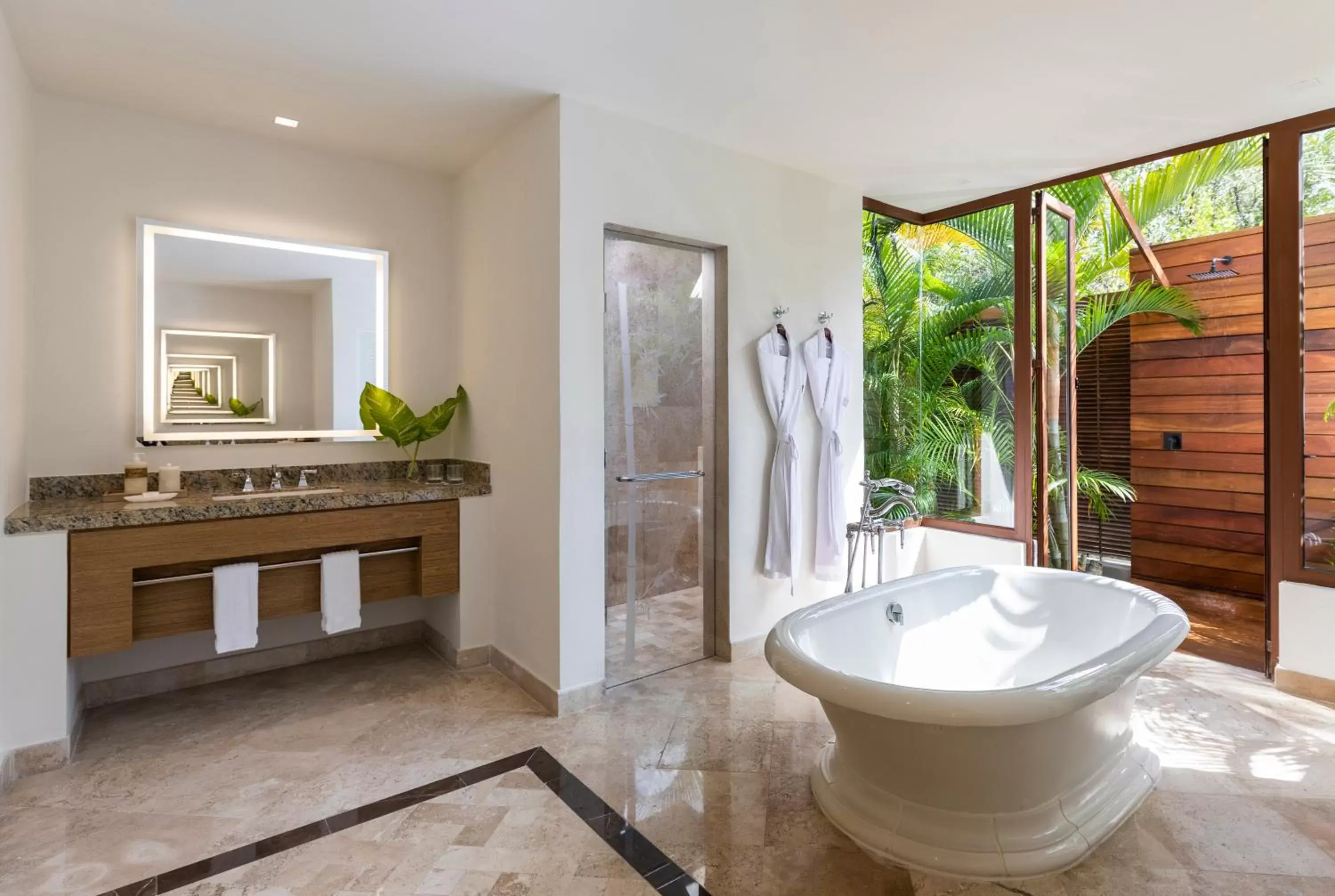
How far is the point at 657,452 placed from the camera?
323 centimetres

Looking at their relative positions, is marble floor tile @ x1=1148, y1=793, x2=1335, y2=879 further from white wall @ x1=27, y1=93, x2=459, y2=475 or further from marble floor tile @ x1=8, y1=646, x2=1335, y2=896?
white wall @ x1=27, y1=93, x2=459, y2=475

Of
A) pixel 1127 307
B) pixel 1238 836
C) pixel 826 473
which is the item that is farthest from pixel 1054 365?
pixel 1238 836

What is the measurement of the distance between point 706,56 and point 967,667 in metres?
2.65

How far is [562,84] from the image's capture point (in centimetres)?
272

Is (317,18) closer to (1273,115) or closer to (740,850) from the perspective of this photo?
(740,850)

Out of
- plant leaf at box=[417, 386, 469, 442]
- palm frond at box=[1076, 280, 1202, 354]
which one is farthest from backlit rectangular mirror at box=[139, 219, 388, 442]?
palm frond at box=[1076, 280, 1202, 354]

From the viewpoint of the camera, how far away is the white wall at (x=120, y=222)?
9.33ft

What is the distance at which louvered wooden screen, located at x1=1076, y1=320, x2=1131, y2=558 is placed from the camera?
16.6 feet

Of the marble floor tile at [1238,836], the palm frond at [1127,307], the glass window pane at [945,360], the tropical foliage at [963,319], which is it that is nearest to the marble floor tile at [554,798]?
the marble floor tile at [1238,836]

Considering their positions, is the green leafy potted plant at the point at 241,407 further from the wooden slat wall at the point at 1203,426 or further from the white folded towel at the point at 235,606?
the wooden slat wall at the point at 1203,426

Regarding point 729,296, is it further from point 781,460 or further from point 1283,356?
point 1283,356

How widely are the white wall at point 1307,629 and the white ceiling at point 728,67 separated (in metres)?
2.06

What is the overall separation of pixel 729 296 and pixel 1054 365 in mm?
1901

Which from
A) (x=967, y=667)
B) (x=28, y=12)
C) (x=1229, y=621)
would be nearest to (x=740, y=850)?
(x=967, y=667)
